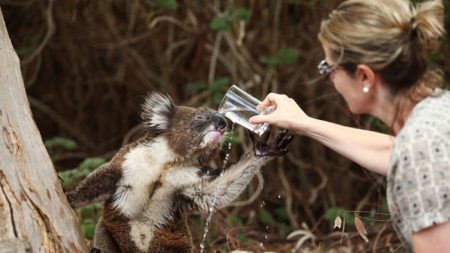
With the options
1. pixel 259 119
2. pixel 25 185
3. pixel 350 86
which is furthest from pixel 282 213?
pixel 350 86

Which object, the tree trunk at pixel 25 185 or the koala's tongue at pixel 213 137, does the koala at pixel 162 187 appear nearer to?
the koala's tongue at pixel 213 137

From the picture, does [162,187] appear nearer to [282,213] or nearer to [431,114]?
[431,114]

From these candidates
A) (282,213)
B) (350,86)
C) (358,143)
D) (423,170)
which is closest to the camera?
(423,170)

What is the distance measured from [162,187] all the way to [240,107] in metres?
0.75

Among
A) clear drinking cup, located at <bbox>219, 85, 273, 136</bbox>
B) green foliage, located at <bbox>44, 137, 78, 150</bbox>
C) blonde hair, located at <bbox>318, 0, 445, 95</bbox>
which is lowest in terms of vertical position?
green foliage, located at <bbox>44, 137, 78, 150</bbox>

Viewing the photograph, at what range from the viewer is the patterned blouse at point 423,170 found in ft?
8.34

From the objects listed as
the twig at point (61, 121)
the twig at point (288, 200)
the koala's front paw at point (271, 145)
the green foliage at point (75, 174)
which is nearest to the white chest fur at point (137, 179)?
the koala's front paw at point (271, 145)

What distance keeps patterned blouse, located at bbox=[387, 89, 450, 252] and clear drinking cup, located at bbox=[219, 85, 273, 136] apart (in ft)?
4.35

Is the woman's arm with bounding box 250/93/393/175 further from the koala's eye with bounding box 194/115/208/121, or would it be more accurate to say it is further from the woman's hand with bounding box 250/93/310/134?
the koala's eye with bounding box 194/115/208/121

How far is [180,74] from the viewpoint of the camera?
8.45 meters

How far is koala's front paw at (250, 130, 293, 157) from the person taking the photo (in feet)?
13.9

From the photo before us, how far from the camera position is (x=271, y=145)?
14.1 feet

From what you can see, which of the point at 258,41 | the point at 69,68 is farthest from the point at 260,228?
the point at 69,68

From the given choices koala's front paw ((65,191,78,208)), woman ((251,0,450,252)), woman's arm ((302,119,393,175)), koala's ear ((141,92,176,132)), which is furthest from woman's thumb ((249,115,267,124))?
koala's front paw ((65,191,78,208))
